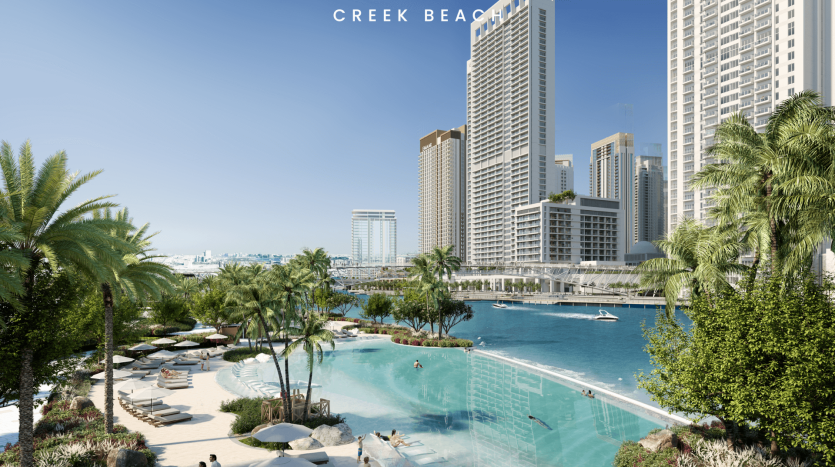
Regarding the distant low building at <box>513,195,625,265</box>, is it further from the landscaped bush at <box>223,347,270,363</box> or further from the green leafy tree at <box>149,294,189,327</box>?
the green leafy tree at <box>149,294,189,327</box>

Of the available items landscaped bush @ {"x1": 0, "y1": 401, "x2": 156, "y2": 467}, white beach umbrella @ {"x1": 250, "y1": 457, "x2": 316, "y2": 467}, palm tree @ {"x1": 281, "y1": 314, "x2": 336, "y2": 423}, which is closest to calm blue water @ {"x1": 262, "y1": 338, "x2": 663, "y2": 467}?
palm tree @ {"x1": 281, "y1": 314, "x2": 336, "y2": 423}

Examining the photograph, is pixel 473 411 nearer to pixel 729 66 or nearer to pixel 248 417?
pixel 248 417

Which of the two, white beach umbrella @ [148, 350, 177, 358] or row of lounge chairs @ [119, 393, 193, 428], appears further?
white beach umbrella @ [148, 350, 177, 358]

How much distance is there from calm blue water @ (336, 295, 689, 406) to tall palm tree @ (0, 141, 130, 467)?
24.5m

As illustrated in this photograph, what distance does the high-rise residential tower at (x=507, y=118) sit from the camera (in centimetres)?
16600

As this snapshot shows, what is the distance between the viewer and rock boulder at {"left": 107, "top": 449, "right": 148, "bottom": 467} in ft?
54.6

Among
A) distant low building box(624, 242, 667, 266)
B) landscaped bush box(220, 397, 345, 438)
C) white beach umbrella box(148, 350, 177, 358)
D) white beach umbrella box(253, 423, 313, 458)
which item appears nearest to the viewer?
white beach umbrella box(253, 423, 313, 458)

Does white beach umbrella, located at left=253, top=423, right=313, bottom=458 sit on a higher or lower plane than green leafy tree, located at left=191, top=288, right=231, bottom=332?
lower

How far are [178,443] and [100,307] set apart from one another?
19230mm

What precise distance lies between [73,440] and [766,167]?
3080cm

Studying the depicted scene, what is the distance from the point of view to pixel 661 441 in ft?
60.6

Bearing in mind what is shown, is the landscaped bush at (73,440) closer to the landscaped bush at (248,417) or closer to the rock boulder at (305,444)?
the landscaped bush at (248,417)

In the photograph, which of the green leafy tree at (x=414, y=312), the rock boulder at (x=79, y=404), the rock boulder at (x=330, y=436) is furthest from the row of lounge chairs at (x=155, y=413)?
the green leafy tree at (x=414, y=312)

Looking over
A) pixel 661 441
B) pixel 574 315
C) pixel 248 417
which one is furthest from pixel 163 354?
pixel 574 315
